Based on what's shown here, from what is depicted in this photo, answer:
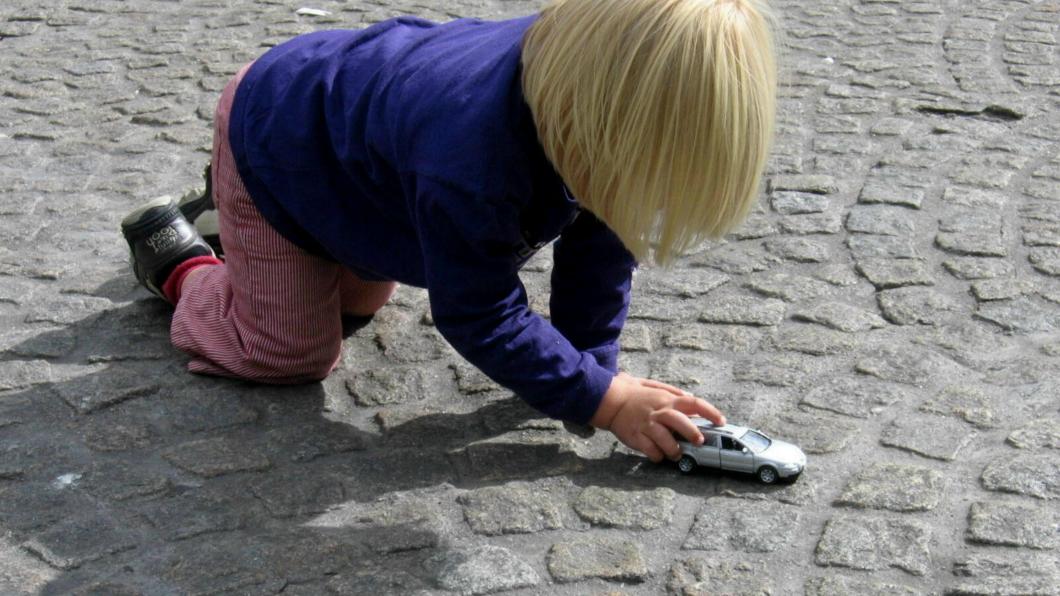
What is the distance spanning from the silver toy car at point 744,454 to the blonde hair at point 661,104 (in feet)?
1.87

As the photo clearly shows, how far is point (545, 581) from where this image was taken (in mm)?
2777

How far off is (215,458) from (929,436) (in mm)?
1734

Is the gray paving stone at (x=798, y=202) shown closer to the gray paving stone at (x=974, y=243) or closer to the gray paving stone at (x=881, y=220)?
the gray paving stone at (x=881, y=220)

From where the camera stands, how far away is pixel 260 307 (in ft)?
11.8

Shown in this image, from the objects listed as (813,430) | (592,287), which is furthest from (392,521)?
(813,430)

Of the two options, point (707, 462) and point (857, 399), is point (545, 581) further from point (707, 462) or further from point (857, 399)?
point (857, 399)

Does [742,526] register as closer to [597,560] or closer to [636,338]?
[597,560]

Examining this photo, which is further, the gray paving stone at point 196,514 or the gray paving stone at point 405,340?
the gray paving stone at point 405,340

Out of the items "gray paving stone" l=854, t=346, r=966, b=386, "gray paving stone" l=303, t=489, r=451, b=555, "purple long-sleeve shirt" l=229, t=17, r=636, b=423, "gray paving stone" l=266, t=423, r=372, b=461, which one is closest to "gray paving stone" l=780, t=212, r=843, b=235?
"gray paving stone" l=854, t=346, r=966, b=386

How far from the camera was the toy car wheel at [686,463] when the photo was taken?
10.2ft

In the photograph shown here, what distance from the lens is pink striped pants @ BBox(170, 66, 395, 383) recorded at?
353cm

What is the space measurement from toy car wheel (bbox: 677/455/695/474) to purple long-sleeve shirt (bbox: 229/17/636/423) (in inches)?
9.9

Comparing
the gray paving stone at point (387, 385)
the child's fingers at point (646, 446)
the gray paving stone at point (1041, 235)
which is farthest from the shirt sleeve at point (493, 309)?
the gray paving stone at point (1041, 235)

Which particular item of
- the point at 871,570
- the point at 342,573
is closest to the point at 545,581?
the point at 342,573
